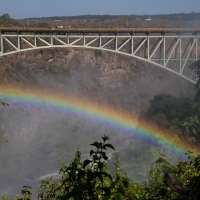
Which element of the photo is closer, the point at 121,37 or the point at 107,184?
the point at 107,184

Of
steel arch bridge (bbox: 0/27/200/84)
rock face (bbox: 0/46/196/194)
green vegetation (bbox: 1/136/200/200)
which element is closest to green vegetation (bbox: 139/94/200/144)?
steel arch bridge (bbox: 0/27/200/84)

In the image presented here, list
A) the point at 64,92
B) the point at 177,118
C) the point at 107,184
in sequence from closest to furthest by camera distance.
A: 1. the point at 107,184
2. the point at 177,118
3. the point at 64,92

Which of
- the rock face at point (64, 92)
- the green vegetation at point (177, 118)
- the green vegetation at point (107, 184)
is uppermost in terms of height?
the rock face at point (64, 92)

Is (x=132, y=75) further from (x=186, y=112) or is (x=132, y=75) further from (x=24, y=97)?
(x=186, y=112)

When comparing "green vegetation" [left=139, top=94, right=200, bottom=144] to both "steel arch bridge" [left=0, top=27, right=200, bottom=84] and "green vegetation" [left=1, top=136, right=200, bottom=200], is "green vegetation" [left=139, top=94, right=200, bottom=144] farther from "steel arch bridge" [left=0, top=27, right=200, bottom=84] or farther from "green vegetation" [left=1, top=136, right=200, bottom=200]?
"green vegetation" [left=1, top=136, right=200, bottom=200]

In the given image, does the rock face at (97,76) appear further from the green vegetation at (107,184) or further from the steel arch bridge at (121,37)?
the green vegetation at (107,184)

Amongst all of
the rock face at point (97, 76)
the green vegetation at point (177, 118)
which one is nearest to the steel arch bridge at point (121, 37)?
the green vegetation at point (177, 118)

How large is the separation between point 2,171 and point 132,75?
15424mm

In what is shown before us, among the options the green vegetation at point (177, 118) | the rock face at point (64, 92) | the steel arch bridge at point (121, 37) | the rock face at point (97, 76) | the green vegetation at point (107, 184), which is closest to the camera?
the green vegetation at point (107, 184)

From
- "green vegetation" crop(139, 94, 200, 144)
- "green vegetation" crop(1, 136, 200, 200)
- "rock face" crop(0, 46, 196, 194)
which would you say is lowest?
"green vegetation" crop(1, 136, 200, 200)

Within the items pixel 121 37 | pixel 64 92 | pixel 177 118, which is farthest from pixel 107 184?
pixel 64 92

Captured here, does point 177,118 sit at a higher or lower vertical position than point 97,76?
lower

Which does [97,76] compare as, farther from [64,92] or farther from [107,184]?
[107,184]

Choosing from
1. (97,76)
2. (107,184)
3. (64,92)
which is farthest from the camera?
(97,76)
